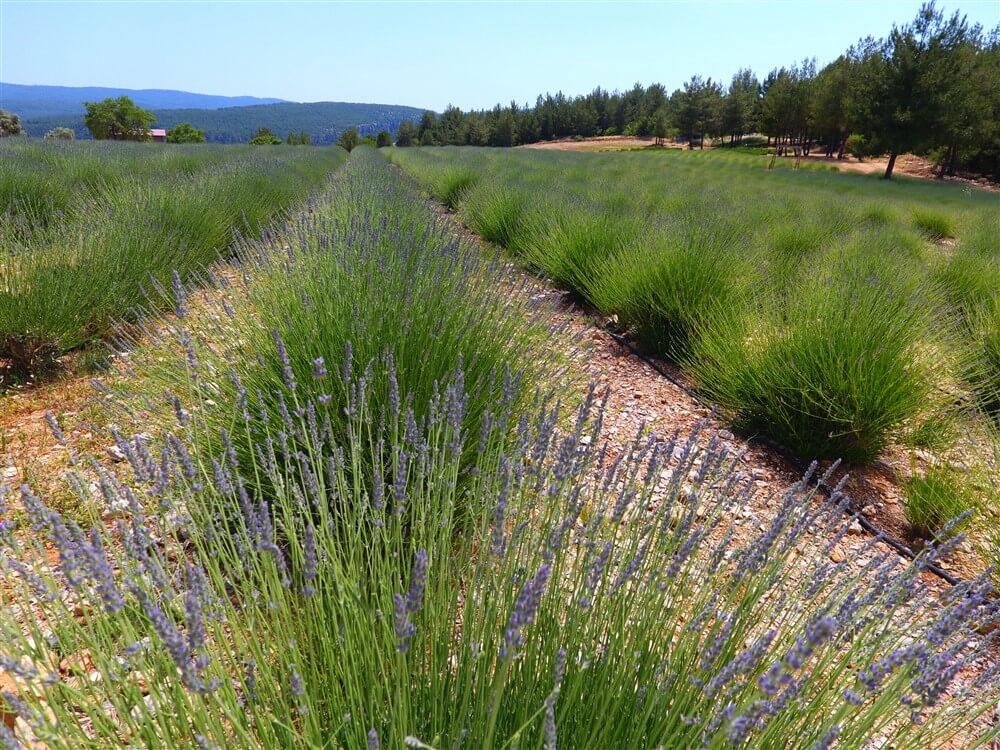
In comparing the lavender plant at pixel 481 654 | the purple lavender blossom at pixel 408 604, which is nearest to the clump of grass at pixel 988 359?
the lavender plant at pixel 481 654

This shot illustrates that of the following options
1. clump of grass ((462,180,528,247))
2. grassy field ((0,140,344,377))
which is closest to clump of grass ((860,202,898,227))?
clump of grass ((462,180,528,247))

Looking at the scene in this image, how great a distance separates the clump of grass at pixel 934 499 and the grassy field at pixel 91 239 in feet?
12.0

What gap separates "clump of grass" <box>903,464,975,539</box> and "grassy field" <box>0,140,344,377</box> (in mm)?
3654

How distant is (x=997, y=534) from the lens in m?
2.16

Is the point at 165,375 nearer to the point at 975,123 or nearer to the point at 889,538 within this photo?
the point at 889,538

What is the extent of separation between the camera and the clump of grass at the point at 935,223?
9820mm

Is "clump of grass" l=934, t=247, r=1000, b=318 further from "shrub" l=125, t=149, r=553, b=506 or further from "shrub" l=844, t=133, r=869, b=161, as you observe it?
"shrub" l=844, t=133, r=869, b=161

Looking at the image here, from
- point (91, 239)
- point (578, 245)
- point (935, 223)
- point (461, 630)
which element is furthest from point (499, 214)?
point (935, 223)

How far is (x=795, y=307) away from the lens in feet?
11.3

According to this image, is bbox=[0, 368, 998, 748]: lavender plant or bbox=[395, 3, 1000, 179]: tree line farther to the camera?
bbox=[395, 3, 1000, 179]: tree line

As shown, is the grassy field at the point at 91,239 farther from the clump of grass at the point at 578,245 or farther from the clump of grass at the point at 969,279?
the clump of grass at the point at 969,279

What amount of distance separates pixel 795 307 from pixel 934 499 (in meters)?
1.35

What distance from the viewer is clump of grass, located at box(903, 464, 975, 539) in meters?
2.47

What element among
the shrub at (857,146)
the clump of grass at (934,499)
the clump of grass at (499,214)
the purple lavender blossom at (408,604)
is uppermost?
the shrub at (857,146)
